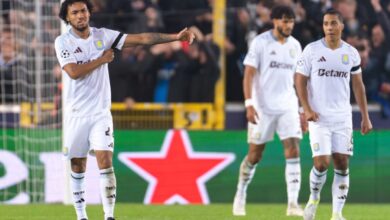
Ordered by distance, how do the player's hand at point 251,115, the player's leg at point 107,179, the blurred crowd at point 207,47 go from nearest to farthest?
the player's leg at point 107,179 < the player's hand at point 251,115 < the blurred crowd at point 207,47

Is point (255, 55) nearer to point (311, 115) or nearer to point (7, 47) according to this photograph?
point (311, 115)

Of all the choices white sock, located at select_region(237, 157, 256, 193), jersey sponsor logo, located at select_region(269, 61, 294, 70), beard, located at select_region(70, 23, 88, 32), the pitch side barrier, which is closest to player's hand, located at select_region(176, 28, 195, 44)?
beard, located at select_region(70, 23, 88, 32)

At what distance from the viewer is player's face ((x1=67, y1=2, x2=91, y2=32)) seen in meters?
10.9

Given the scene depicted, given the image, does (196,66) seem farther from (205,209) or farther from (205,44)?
(205,209)

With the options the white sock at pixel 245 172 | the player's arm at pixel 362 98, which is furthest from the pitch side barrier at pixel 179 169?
the player's arm at pixel 362 98

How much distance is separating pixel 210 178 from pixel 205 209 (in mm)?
2283

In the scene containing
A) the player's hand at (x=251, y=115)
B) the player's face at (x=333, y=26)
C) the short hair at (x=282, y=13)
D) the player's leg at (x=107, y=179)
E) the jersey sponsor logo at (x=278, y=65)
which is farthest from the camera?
the jersey sponsor logo at (x=278, y=65)

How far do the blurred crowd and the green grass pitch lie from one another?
8.48 feet

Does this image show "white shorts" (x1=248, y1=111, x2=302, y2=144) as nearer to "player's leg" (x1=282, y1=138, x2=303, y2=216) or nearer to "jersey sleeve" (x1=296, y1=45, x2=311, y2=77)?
"player's leg" (x1=282, y1=138, x2=303, y2=216)

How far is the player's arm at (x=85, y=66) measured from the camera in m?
10.7

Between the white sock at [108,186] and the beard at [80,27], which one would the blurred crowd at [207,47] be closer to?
the beard at [80,27]

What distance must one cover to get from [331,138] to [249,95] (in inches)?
81.7

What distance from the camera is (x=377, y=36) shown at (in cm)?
1770

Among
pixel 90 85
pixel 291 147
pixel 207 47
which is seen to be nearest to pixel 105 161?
pixel 90 85
